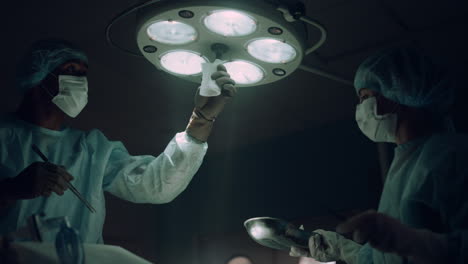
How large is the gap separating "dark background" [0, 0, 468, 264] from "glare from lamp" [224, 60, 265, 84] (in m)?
0.90

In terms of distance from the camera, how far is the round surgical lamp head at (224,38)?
68.9 inches

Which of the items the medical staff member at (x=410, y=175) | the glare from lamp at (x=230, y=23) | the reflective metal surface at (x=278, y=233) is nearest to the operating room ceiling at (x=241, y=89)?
the medical staff member at (x=410, y=175)

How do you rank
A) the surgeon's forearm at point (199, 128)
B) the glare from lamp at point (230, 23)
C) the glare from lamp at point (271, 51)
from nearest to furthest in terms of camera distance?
1. the glare from lamp at point (230, 23)
2. the glare from lamp at point (271, 51)
3. the surgeon's forearm at point (199, 128)

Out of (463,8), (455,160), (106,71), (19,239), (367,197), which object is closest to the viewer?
(19,239)

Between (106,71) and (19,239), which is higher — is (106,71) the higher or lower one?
the higher one

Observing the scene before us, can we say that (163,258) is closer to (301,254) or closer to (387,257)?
(301,254)

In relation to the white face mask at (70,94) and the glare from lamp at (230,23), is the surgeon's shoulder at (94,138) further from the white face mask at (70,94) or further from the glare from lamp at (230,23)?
the glare from lamp at (230,23)

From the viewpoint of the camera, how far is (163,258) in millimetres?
4863

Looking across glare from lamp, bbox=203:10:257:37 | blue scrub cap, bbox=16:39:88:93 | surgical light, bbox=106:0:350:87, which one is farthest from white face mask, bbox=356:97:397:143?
blue scrub cap, bbox=16:39:88:93

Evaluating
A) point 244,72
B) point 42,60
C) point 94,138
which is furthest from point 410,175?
point 42,60

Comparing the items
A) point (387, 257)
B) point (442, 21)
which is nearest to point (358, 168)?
point (442, 21)

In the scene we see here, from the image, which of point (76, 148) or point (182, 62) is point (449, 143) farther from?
point (76, 148)

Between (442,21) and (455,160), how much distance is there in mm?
1608

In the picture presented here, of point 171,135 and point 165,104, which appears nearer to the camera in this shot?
point 165,104
